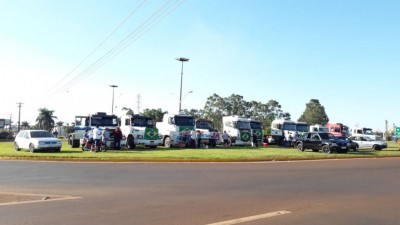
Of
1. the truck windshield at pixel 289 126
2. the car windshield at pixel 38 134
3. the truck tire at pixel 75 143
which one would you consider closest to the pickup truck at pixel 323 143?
the truck windshield at pixel 289 126

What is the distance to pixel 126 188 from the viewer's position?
1148 centimetres

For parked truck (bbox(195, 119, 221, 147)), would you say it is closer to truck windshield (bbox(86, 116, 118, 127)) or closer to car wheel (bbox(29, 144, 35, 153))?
truck windshield (bbox(86, 116, 118, 127))

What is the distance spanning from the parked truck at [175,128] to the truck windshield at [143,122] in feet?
5.82

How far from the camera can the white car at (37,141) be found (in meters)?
26.7

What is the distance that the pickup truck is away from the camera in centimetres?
2995

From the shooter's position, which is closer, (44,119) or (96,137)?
(96,137)

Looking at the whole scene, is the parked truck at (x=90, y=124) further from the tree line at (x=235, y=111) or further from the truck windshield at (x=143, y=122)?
the tree line at (x=235, y=111)

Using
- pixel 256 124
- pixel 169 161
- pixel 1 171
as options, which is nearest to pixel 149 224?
pixel 1 171

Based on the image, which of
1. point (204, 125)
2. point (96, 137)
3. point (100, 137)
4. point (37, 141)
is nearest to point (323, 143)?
point (204, 125)

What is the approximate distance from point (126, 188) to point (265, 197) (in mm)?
3786

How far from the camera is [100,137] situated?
27.1m

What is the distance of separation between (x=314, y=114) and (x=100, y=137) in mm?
101950

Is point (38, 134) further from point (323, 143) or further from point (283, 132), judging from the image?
point (283, 132)

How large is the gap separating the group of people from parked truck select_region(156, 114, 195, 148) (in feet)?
16.5
